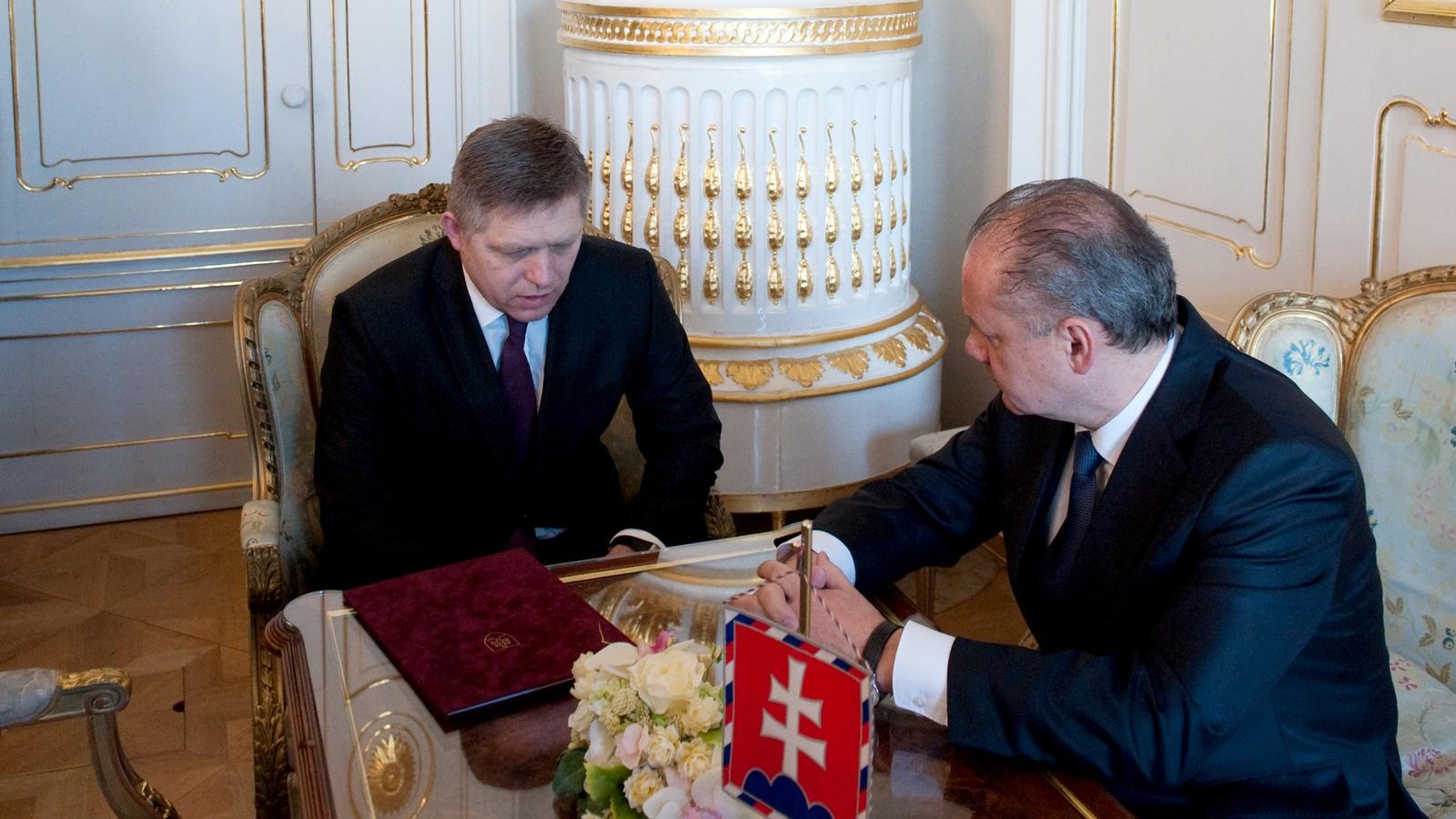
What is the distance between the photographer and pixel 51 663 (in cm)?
332

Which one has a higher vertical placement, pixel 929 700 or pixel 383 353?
pixel 383 353

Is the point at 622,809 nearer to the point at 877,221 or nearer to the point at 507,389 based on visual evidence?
the point at 507,389

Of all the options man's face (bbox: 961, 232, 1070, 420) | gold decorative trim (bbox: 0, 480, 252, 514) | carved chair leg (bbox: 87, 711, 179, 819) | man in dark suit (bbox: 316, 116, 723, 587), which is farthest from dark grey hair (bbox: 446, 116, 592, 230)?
gold decorative trim (bbox: 0, 480, 252, 514)

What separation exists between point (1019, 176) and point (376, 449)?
6.30ft

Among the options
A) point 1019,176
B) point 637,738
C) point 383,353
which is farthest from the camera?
point 1019,176

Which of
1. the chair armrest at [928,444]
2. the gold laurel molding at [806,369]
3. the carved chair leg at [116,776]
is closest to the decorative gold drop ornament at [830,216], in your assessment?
the gold laurel molding at [806,369]

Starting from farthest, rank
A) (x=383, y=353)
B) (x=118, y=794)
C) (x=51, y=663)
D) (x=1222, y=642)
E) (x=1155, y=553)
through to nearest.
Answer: (x=51, y=663) → (x=383, y=353) → (x=118, y=794) → (x=1155, y=553) → (x=1222, y=642)

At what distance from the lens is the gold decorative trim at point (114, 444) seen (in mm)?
4043

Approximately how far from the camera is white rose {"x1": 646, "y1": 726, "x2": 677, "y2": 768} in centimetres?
133

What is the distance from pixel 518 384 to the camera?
2.47m

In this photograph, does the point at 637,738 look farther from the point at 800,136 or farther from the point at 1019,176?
the point at 1019,176

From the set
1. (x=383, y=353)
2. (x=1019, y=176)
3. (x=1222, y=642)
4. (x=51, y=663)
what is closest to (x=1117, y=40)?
(x=1019, y=176)

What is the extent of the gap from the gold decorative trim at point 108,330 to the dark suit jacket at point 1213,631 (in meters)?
2.92

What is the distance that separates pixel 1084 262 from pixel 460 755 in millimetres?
835
